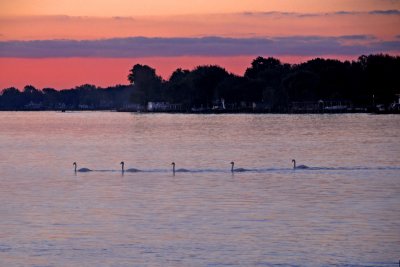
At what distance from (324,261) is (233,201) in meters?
17.3

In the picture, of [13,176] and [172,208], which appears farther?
[13,176]

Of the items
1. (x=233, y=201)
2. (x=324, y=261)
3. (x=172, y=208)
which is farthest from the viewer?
(x=233, y=201)

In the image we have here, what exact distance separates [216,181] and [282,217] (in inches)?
786

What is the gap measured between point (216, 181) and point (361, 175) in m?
10.5

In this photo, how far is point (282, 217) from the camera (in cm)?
4141

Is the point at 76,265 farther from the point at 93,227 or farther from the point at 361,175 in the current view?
the point at 361,175

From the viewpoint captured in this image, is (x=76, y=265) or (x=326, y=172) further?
(x=326, y=172)

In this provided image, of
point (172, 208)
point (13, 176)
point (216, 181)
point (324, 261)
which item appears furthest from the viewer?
point (13, 176)

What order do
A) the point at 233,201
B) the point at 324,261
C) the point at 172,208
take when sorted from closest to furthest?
the point at 324,261
the point at 172,208
the point at 233,201

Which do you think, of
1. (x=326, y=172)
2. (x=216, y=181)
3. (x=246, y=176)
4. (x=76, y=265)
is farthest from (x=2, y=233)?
(x=326, y=172)

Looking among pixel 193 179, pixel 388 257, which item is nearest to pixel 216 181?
pixel 193 179

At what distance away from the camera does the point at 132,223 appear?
40281 mm

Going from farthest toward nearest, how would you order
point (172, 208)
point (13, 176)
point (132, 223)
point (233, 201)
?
point (13, 176)
point (233, 201)
point (172, 208)
point (132, 223)

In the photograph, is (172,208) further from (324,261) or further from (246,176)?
(246,176)
